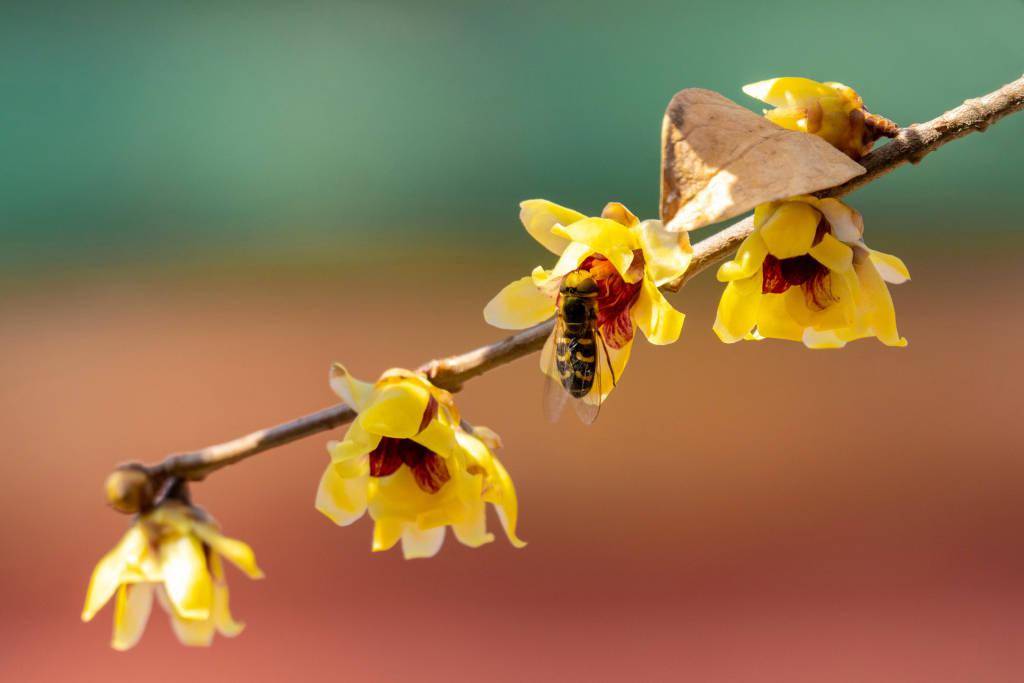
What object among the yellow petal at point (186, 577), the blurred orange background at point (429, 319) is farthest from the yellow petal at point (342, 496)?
the blurred orange background at point (429, 319)

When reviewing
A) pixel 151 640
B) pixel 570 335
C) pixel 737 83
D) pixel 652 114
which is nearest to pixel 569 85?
pixel 652 114

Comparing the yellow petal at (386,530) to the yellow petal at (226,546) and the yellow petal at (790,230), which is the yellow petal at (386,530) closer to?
the yellow petal at (226,546)

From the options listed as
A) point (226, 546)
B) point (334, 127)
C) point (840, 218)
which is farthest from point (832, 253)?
point (334, 127)

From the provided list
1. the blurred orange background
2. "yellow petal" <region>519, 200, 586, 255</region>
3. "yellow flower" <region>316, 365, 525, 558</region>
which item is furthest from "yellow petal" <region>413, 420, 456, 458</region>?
the blurred orange background

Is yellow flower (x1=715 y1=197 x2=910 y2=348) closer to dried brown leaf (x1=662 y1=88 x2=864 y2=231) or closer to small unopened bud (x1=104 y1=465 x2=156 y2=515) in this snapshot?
dried brown leaf (x1=662 y1=88 x2=864 y2=231)

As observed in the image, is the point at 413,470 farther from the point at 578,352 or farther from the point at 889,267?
the point at 889,267

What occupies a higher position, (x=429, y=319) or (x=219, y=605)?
(x=429, y=319)
